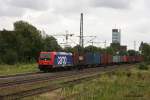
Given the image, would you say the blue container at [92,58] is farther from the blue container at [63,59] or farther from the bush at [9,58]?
the bush at [9,58]

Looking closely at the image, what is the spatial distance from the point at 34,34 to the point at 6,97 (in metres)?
71.8

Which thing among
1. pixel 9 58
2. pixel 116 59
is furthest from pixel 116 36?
pixel 9 58

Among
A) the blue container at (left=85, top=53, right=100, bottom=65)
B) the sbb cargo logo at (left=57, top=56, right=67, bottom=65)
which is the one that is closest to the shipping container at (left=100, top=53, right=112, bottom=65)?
the blue container at (left=85, top=53, right=100, bottom=65)

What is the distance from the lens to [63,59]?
48188mm

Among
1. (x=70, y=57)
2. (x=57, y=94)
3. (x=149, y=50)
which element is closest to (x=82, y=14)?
(x=70, y=57)

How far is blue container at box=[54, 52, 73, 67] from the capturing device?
46266 millimetres

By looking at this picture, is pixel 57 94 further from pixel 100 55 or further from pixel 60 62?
pixel 100 55

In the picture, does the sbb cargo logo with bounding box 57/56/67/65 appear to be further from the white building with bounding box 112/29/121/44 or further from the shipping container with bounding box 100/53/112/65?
the white building with bounding box 112/29/121/44

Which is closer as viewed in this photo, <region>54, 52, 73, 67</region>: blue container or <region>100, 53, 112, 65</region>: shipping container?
<region>54, 52, 73, 67</region>: blue container

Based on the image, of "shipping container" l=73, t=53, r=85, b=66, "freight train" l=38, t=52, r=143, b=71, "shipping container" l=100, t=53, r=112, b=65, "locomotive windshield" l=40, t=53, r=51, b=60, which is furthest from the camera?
"shipping container" l=100, t=53, r=112, b=65

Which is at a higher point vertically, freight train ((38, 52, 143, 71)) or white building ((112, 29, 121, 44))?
white building ((112, 29, 121, 44))

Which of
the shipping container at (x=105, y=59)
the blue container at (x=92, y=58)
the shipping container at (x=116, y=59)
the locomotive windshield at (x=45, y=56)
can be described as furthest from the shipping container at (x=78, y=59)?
the shipping container at (x=116, y=59)

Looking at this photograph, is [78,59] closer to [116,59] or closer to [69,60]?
[69,60]

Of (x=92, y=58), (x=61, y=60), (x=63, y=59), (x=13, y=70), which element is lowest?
(x=13, y=70)
